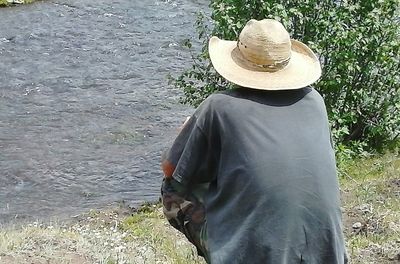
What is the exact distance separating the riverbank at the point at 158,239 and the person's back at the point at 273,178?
2325mm

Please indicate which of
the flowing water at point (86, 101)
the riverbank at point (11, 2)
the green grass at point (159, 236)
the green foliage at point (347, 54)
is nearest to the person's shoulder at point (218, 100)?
the green grass at point (159, 236)

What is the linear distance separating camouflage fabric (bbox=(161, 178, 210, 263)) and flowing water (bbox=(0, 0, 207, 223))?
6609 mm

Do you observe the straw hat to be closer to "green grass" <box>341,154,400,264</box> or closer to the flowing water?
"green grass" <box>341,154,400,264</box>

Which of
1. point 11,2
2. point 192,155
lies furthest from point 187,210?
point 11,2

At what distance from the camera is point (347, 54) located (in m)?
10.3

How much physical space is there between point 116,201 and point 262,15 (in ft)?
10.7

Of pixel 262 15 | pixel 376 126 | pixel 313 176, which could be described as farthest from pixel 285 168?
pixel 376 126

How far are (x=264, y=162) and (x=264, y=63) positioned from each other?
0.52m

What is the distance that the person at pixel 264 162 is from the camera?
369 centimetres

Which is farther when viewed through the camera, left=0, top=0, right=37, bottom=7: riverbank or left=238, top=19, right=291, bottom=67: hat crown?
left=0, top=0, right=37, bottom=7: riverbank

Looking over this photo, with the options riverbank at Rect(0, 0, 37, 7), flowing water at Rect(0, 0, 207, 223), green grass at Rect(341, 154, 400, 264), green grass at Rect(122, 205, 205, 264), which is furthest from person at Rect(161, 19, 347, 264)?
riverbank at Rect(0, 0, 37, 7)

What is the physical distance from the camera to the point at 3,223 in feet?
33.5

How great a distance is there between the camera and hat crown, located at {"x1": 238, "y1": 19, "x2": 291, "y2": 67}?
3.88 m

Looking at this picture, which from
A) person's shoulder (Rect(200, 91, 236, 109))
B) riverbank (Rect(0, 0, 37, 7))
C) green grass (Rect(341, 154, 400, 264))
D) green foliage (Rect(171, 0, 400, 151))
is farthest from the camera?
riverbank (Rect(0, 0, 37, 7))
